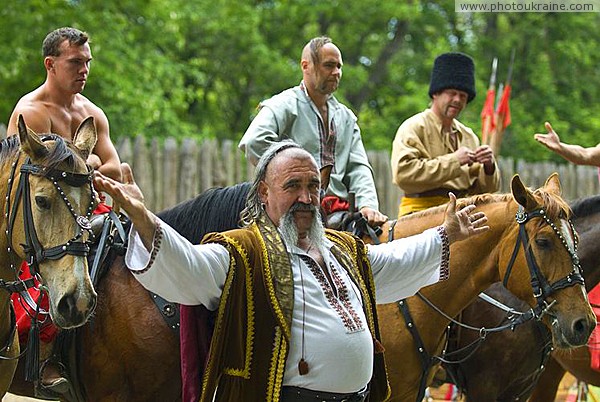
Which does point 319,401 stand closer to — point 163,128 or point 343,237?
point 343,237

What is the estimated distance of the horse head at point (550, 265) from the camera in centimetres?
485

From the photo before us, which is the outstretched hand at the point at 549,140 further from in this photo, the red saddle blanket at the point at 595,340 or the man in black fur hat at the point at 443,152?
the red saddle blanket at the point at 595,340

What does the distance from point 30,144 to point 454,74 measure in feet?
11.9

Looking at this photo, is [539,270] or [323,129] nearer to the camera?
[539,270]

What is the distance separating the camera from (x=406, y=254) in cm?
407

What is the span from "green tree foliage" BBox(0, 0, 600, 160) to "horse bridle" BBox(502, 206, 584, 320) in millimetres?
10724

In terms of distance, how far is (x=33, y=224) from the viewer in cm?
388

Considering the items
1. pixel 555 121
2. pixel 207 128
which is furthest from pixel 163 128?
pixel 555 121

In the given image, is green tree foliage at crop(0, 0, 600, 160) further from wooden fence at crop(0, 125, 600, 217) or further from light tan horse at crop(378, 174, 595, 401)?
light tan horse at crop(378, 174, 595, 401)

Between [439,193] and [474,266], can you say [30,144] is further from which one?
[439,193]

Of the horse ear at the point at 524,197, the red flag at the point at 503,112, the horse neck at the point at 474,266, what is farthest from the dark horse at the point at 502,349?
the red flag at the point at 503,112

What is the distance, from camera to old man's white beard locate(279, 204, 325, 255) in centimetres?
361

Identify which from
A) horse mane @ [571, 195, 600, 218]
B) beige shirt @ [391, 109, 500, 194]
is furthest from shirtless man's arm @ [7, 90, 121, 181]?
horse mane @ [571, 195, 600, 218]

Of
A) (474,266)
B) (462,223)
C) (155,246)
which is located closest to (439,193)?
(474,266)
